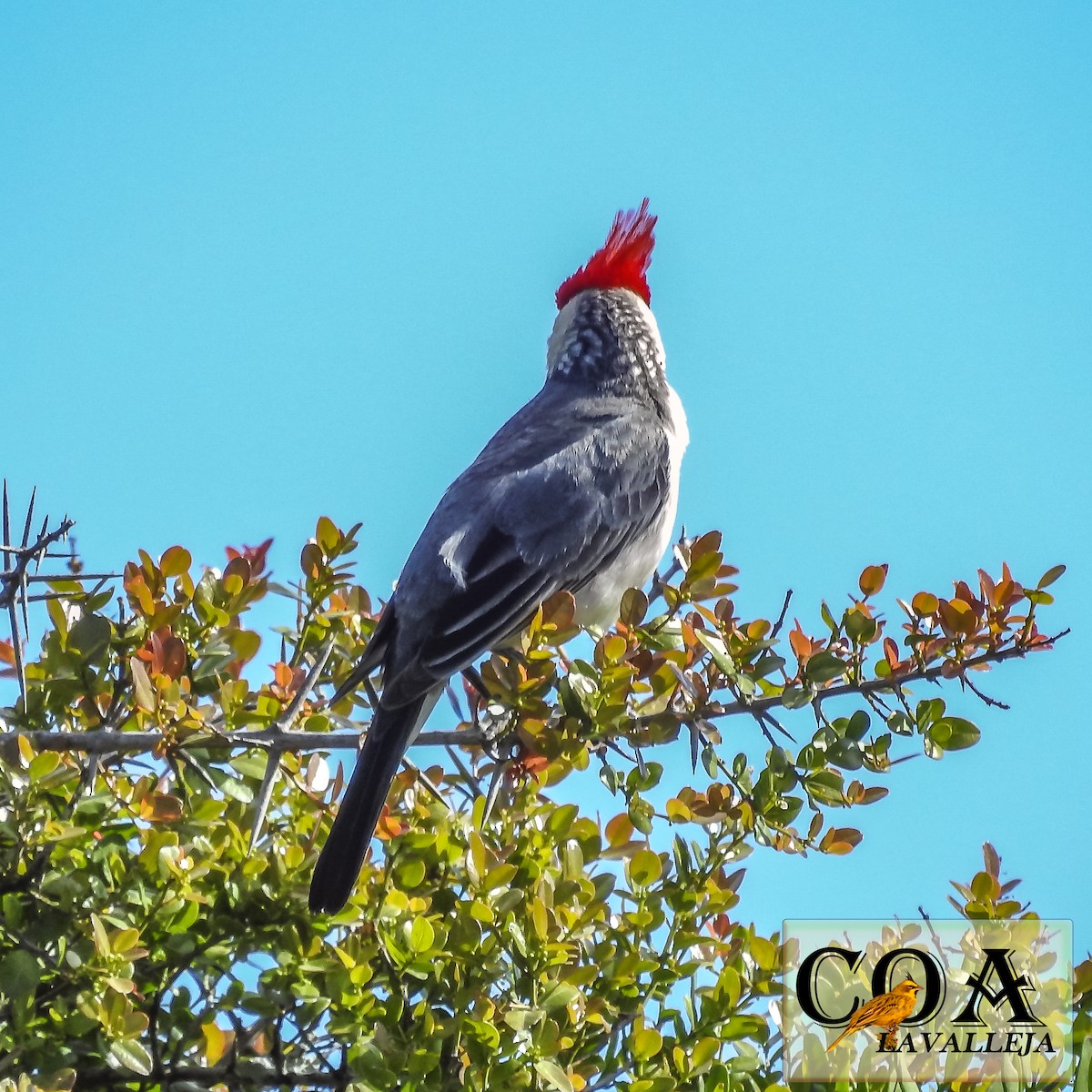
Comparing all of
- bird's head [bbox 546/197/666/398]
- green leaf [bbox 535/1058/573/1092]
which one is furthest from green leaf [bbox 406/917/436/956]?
bird's head [bbox 546/197/666/398]

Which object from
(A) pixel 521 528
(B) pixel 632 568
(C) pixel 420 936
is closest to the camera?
(C) pixel 420 936

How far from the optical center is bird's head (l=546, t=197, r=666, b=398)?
5.36m

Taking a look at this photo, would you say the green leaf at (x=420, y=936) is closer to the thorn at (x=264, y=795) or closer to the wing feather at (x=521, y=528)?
the thorn at (x=264, y=795)

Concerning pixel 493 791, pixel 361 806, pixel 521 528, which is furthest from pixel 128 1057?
pixel 521 528

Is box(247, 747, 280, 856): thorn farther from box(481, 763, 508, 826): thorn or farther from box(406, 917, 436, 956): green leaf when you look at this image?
box(481, 763, 508, 826): thorn

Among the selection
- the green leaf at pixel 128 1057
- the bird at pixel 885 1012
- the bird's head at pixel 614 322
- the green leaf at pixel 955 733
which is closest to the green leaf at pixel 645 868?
the bird at pixel 885 1012

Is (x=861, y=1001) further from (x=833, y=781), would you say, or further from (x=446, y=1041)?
(x=446, y=1041)

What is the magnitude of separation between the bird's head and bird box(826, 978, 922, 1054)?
2938 millimetres

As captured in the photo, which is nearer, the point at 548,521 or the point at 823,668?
the point at 823,668

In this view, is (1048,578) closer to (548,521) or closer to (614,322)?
(548,521)

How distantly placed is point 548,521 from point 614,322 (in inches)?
57.7

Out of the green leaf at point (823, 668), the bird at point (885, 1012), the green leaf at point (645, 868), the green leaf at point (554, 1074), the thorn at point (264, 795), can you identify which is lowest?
the green leaf at point (554, 1074)

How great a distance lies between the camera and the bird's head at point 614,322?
5355 mm

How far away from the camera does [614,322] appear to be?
5.46 m
